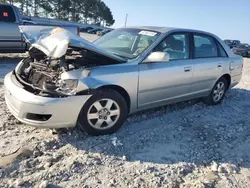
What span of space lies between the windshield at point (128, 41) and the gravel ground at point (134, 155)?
1.05 m

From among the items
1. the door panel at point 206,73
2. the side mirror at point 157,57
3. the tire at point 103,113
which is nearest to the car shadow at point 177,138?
the tire at point 103,113

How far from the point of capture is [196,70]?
4816 millimetres

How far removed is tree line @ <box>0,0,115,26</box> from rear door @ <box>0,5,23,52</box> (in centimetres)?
4845

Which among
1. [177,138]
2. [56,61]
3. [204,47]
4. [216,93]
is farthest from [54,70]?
[216,93]

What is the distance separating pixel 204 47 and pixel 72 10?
224ft

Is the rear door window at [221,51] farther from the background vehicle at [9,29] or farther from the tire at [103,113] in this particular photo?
the background vehicle at [9,29]

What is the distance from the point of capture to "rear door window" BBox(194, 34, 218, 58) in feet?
16.2

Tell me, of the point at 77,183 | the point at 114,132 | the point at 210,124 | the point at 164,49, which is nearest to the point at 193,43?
the point at 164,49

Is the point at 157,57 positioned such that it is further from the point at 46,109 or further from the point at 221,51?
the point at 221,51

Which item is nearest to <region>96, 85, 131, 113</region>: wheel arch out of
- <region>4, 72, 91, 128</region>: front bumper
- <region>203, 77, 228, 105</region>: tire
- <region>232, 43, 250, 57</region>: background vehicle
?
<region>4, 72, 91, 128</region>: front bumper

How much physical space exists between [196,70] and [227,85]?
139cm

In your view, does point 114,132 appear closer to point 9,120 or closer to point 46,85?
point 46,85

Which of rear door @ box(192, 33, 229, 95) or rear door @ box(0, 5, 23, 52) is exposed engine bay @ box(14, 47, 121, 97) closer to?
rear door @ box(192, 33, 229, 95)

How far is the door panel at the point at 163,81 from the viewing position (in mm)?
4007
